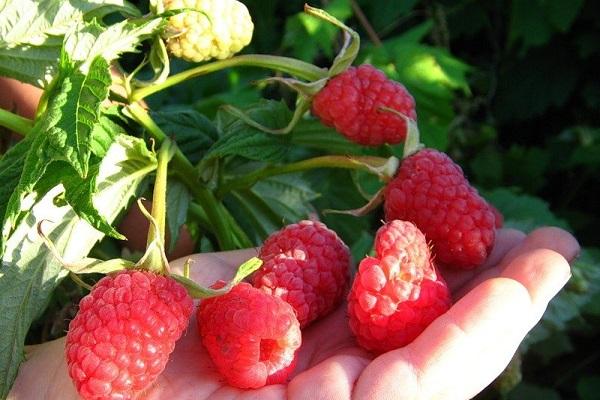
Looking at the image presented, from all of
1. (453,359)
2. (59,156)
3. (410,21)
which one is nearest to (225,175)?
(59,156)

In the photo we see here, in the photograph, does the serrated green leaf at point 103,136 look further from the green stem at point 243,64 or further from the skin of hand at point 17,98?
the skin of hand at point 17,98

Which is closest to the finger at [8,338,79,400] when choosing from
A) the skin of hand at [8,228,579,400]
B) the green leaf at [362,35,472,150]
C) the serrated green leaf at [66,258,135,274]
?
the skin of hand at [8,228,579,400]

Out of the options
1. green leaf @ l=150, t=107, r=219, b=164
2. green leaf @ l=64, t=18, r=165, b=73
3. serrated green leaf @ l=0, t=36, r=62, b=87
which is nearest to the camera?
green leaf @ l=64, t=18, r=165, b=73

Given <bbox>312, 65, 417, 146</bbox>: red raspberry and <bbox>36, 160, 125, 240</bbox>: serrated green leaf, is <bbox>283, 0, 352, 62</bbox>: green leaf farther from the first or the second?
<bbox>36, 160, 125, 240</bbox>: serrated green leaf

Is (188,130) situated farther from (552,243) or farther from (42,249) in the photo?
(552,243)

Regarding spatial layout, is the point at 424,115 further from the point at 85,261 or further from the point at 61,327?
the point at 85,261

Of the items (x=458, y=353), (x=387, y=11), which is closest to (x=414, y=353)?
(x=458, y=353)
